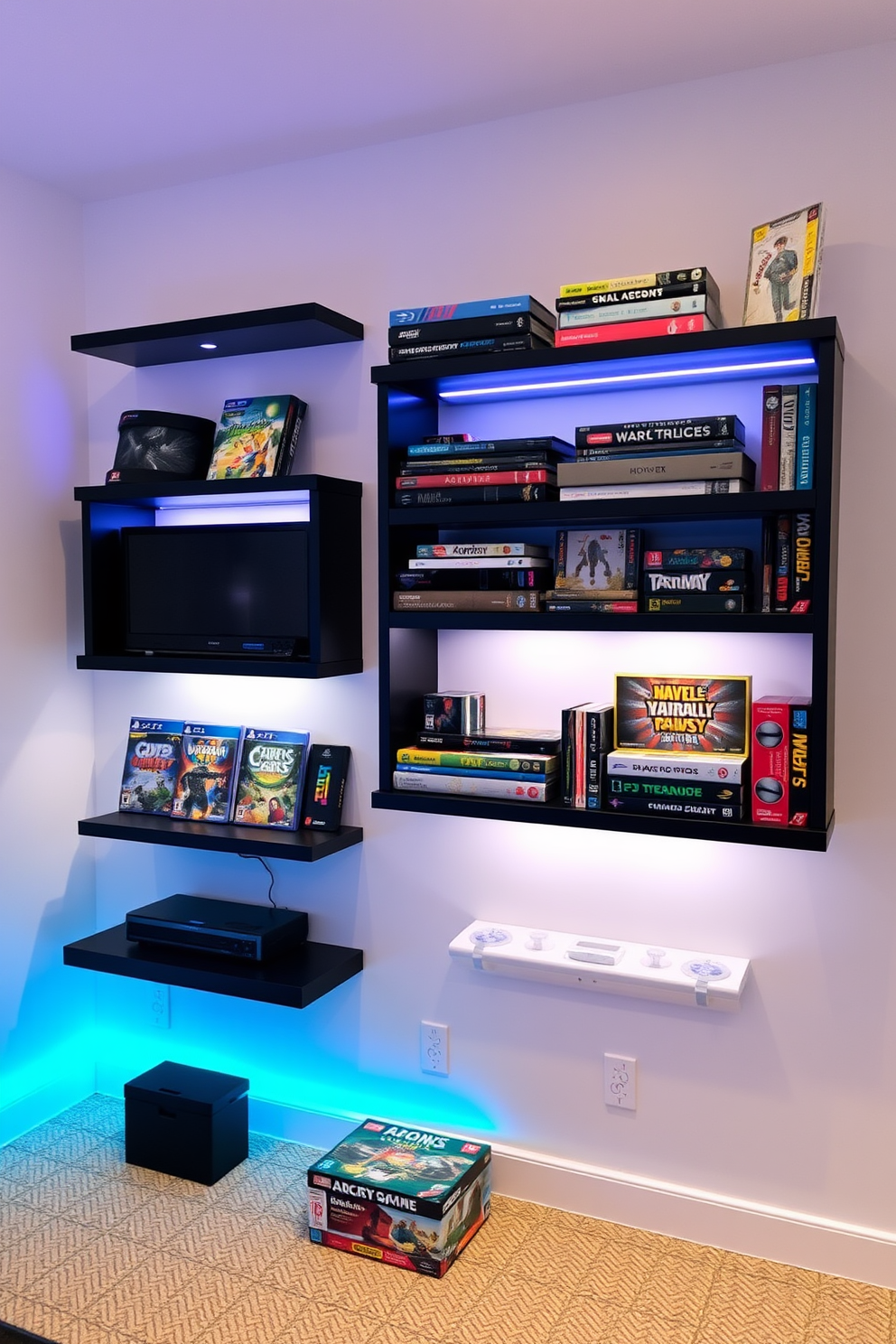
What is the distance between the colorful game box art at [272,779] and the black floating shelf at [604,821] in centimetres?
35

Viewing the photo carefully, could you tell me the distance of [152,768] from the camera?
2732 mm

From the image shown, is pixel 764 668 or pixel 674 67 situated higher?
pixel 674 67

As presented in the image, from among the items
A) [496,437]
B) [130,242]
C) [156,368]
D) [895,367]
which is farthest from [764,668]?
[130,242]

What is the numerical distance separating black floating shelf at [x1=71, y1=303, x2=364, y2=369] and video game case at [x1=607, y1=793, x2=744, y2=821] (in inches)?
48.6

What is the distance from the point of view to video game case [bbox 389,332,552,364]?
2072mm

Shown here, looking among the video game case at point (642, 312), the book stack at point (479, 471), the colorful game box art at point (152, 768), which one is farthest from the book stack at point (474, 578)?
the colorful game box art at point (152, 768)

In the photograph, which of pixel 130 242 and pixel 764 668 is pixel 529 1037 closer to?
pixel 764 668

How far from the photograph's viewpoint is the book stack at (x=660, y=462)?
75.9 inches

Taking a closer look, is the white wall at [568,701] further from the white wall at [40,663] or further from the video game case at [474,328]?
the video game case at [474,328]

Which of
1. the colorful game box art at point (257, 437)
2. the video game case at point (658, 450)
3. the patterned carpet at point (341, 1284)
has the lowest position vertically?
the patterned carpet at point (341, 1284)

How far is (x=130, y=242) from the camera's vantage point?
9.05ft

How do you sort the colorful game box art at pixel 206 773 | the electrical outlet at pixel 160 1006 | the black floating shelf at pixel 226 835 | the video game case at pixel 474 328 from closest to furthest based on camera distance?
the video game case at pixel 474 328 → the black floating shelf at pixel 226 835 → the colorful game box art at pixel 206 773 → the electrical outlet at pixel 160 1006

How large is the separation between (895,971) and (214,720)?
1.72 meters

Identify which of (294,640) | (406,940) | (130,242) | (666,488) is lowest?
(406,940)
